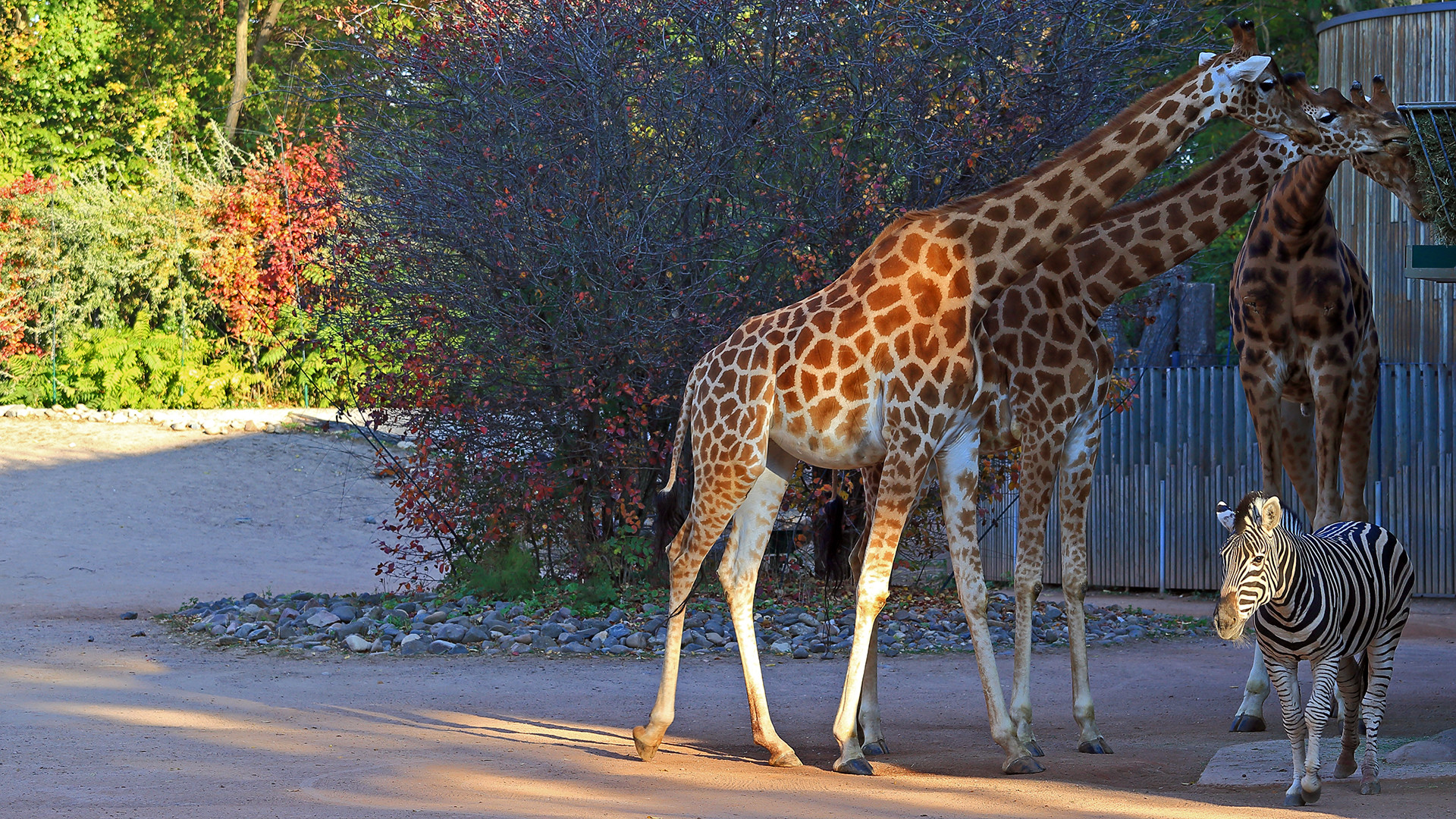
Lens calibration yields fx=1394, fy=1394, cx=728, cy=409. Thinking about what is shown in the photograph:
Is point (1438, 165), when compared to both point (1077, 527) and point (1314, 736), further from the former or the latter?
point (1314, 736)

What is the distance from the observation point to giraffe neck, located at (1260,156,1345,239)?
6973 millimetres

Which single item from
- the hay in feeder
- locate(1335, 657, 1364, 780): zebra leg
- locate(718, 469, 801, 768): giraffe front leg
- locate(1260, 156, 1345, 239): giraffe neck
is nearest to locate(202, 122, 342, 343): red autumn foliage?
locate(718, 469, 801, 768): giraffe front leg

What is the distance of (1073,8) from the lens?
10.9m

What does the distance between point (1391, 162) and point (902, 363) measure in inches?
94.4

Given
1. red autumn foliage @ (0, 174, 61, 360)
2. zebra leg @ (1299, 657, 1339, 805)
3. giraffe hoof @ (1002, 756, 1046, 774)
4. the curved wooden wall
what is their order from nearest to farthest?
1. zebra leg @ (1299, 657, 1339, 805)
2. giraffe hoof @ (1002, 756, 1046, 774)
3. the curved wooden wall
4. red autumn foliage @ (0, 174, 61, 360)

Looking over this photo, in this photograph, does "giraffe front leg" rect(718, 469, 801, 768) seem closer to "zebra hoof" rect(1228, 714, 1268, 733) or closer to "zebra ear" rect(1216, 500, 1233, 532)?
"zebra ear" rect(1216, 500, 1233, 532)

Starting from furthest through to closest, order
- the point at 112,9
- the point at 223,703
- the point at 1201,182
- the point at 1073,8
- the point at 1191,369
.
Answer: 1. the point at 112,9
2. the point at 1191,369
3. the point at 1073,8
4. the point at 223,703
5. the point at 1201,182

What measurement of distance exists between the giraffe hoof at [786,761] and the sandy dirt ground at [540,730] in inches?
3.0

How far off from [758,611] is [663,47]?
457cm

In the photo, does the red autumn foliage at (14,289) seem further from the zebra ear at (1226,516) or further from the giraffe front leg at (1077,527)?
the zebra ear at (1226,516)

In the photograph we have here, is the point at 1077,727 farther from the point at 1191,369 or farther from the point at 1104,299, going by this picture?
the point at 1191,369

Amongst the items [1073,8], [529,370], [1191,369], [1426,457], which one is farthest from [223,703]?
[1426,457]

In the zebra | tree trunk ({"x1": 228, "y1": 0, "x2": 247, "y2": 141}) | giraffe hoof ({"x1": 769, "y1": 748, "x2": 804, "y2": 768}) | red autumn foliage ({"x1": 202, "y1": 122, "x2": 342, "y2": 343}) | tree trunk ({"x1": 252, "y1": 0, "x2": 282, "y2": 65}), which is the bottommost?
giraffe hoof ({"x1": 769, "y1": 748, "x2": 804, "y2": 768})

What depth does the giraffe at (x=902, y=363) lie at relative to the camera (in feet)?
21.0
